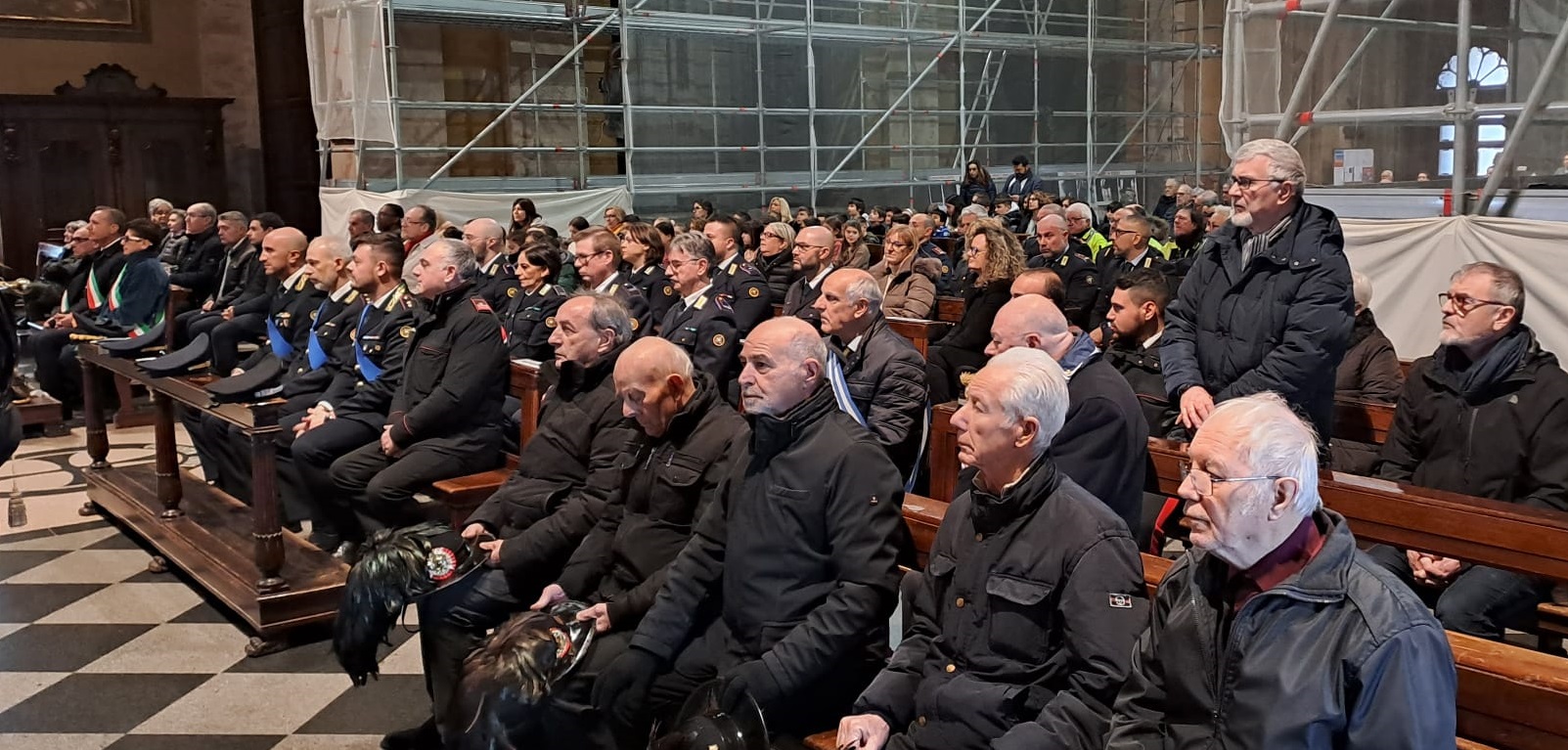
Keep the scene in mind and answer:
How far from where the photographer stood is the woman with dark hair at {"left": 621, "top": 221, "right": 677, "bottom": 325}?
768 centimetres

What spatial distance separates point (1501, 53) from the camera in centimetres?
724

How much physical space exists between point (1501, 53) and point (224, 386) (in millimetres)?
6832

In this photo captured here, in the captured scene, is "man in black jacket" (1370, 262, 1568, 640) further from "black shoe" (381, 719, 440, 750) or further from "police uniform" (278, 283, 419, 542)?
"police uniform" (278, 283, 419, 542)

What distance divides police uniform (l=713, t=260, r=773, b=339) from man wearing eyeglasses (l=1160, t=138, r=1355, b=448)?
120 inches

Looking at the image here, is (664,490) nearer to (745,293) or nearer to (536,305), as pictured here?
(745,293)

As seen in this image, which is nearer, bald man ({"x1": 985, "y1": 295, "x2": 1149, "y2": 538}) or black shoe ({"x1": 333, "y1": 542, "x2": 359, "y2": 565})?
bald man ({"x1": 985, "y1": 295, "x2": 1149, "y2": 538})

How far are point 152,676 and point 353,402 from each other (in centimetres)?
154

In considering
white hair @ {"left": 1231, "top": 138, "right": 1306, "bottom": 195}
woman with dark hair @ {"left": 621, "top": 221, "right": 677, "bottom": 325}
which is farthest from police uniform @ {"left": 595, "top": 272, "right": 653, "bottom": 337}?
white hair @ {"left": 1231, "top": 138, "right": 1306, "bottom": 195}

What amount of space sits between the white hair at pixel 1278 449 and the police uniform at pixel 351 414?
4.14m

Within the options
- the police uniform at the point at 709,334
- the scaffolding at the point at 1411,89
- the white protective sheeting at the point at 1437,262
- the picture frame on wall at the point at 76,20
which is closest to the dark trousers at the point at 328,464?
the police uniform at the point at 709,334

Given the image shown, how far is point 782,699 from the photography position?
2869mm

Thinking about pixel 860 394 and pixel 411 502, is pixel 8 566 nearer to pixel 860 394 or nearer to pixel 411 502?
pixel 411 502

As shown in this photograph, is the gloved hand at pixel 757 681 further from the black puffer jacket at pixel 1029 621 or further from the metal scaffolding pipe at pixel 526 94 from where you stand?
the metal scaffolding pipe at pixel 526 94

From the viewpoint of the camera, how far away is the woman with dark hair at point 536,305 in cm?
682
